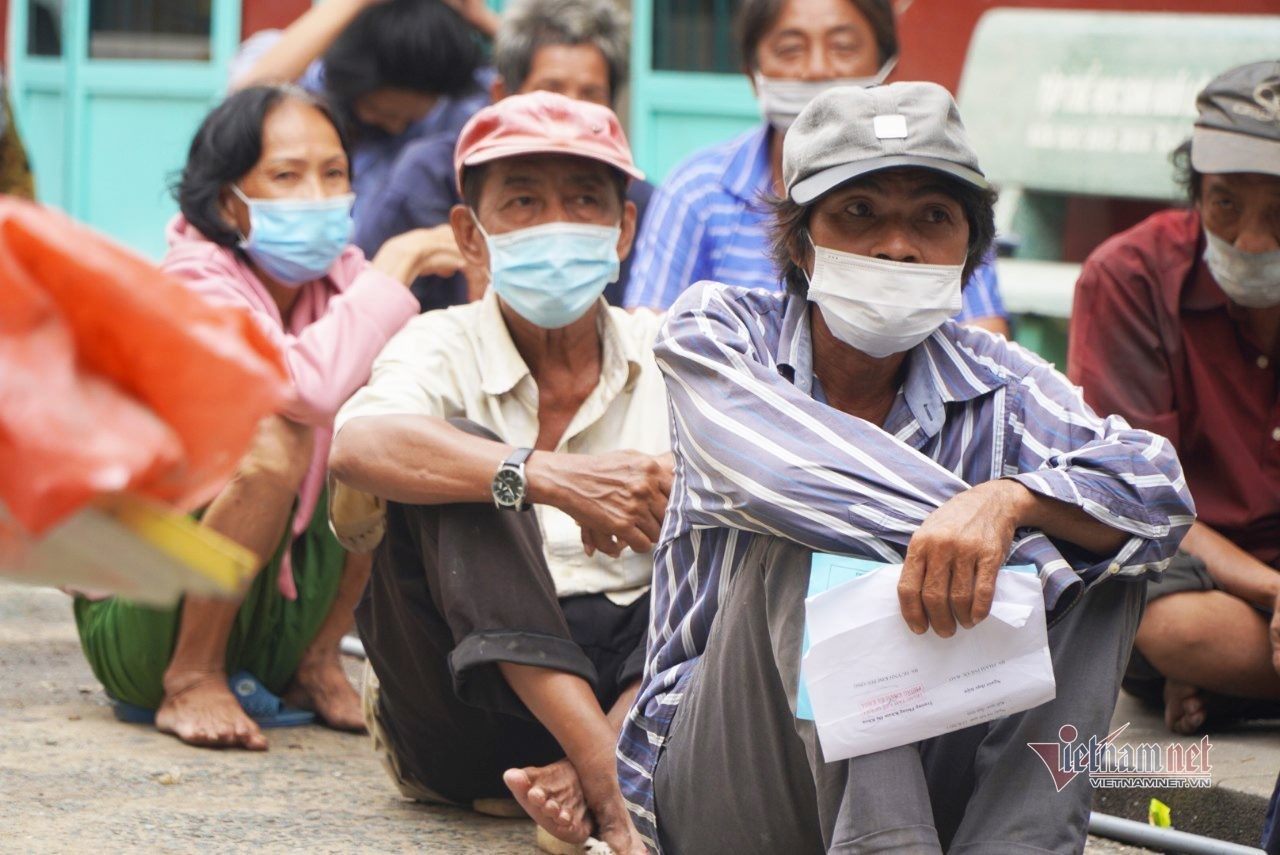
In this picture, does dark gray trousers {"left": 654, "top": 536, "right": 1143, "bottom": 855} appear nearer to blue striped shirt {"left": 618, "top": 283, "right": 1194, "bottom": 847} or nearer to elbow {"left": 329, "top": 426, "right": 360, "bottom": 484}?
blue striped shirt {"left": 618, "top": 283, "right": 1194, "bottom": 847}

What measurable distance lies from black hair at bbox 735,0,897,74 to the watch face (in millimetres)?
1870

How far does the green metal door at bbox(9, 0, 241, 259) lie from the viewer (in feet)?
26.1

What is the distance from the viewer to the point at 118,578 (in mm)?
1370

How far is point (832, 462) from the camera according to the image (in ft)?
7.57

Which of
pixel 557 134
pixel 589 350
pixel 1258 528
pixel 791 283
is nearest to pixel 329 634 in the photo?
pixel 589 350

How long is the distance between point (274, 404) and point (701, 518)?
1.19 m

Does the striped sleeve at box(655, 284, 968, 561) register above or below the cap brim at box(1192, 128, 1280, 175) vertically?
below

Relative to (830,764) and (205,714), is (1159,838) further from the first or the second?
(205,714)

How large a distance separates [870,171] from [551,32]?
2.38 metres

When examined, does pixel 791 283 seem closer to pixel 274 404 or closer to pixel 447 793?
pixel 447 793

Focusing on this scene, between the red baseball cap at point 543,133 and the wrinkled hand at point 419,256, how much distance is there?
0.65 metres

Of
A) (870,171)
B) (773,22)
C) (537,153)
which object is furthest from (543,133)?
(773,22)

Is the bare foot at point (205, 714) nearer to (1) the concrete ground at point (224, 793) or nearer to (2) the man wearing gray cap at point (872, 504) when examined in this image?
(1) the concrete ground at point (224, 793)

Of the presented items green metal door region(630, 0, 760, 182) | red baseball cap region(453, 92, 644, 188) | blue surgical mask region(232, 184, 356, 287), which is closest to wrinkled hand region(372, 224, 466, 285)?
blue surgical mask region(232, 184, 356, 287)
